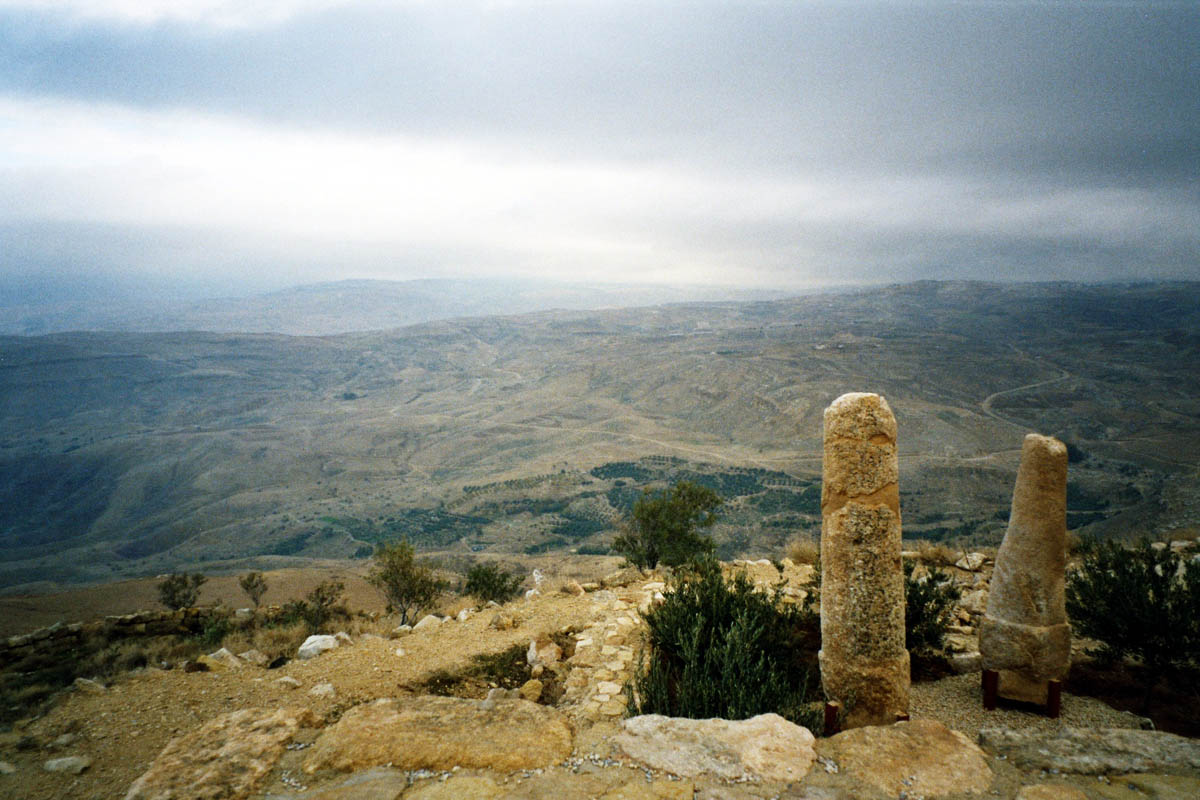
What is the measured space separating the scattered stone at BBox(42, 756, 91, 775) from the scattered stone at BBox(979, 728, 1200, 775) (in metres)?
9.14

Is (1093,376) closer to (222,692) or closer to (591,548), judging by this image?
(591,548)

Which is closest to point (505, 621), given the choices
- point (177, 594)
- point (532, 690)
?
point (532, 690)

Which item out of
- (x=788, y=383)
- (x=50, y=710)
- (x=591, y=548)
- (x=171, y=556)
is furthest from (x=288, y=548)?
(x=788, y=383)

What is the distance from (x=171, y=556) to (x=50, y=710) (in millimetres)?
88876

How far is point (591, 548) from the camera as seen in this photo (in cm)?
6347

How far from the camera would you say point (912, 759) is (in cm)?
493

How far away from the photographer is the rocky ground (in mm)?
4625

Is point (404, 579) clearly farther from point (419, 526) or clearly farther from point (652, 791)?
point (419, 526)

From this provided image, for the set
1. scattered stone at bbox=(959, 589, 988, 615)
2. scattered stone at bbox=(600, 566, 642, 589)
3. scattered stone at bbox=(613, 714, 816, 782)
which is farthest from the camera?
scattered stone at bbox=(600, 566, 642, 589)

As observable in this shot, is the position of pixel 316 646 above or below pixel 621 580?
above

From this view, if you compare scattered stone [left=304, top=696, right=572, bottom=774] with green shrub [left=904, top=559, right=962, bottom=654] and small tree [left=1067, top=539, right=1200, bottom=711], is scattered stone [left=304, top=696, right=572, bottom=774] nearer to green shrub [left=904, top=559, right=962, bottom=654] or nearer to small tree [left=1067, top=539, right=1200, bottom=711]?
green shrub [left=904, top=559, right=962, bottom=654]

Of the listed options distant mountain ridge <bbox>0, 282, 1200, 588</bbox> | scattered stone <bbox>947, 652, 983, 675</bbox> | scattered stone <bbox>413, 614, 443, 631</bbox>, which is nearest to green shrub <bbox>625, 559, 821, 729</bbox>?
scattered stone <bbox>947, 652, 983, 675</bbox>

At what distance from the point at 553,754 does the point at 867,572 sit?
4.01 m

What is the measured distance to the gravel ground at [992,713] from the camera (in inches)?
273
